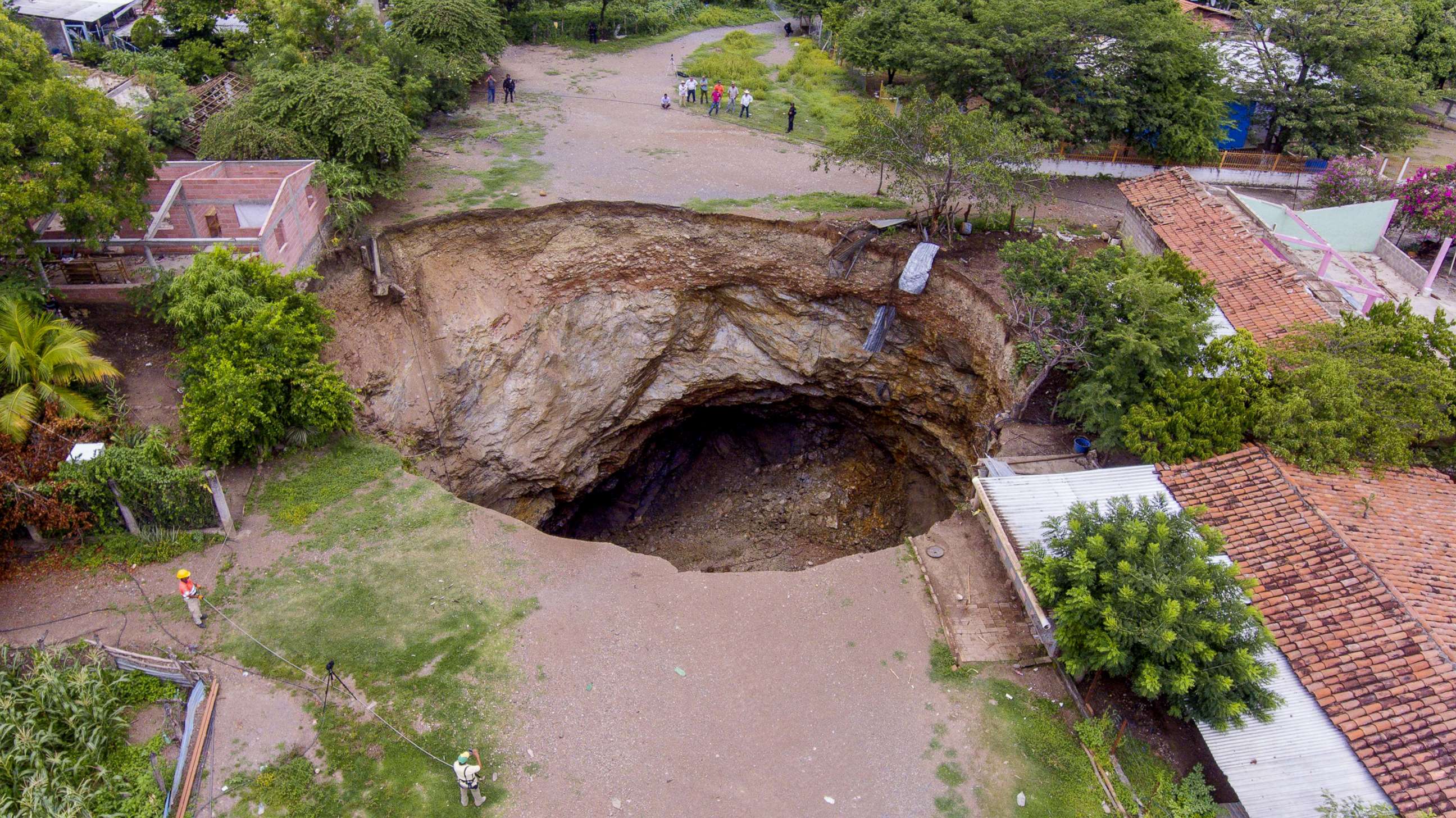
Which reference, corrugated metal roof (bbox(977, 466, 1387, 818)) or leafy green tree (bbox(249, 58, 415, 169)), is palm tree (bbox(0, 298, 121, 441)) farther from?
corrugated metal roof (bbox(977, 466, 1387, 818))

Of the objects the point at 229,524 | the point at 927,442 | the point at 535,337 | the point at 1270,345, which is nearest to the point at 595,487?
the point at 535,337

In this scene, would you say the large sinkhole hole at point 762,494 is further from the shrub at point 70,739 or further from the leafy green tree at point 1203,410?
the shrub at point 70,739

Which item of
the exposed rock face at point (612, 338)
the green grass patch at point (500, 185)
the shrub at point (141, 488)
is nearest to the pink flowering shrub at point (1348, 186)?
the exposed rock face at point (612, 338)

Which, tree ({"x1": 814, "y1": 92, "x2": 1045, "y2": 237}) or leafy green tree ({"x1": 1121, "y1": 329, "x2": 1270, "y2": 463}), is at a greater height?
tree ({"x1": 814, "y1": 92, "x2": 1045, "y2": 237})

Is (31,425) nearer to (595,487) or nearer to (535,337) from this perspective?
(535,337)

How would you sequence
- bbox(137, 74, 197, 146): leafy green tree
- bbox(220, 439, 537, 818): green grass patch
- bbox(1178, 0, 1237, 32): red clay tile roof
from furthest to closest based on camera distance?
1. bbox(1178, 0, 1237, 32): red clay tile roof
2. bbox(137, 74, 197, 146): leafy green tree
3. bbox(220, 439, 537, 818): green grass patch

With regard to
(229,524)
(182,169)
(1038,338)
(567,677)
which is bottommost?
(567,677)

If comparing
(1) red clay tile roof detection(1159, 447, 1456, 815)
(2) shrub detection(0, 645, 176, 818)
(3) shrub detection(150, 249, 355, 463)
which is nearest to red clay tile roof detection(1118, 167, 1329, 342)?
(1) red clay tile roof detection(1159, 447, 1456, 815)
